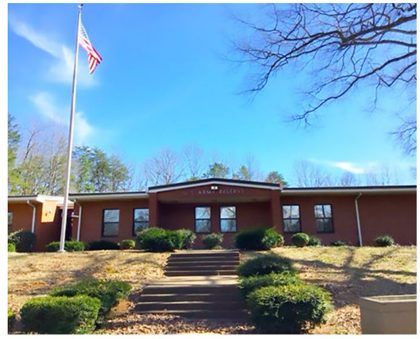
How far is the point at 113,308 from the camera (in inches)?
255

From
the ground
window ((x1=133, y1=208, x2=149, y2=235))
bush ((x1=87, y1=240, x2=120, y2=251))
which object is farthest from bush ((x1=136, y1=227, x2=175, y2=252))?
window ((x1=133, y1=208, x2=149, y2=235))

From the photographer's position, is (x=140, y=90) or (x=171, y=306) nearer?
(x=171, y=306)

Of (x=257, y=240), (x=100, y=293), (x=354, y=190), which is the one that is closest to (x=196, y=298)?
(x=100, y=293)

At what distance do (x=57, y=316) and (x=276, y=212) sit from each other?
11854 millimetres

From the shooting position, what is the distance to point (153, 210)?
15.9 m

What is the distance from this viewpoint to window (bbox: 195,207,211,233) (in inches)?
673

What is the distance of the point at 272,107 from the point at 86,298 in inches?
336

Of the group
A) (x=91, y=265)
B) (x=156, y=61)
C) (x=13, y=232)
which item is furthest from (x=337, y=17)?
(x=13, y=232)

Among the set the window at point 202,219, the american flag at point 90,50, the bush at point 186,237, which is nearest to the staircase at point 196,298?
the bush at point 186,237

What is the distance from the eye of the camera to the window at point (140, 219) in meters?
17.2

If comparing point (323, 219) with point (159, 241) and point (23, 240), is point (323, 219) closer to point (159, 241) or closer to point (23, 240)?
point (159, 241)

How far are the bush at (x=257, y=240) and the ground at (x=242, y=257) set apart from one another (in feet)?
1.53

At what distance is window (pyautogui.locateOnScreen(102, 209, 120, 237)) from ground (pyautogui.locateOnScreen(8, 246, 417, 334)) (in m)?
5.00
